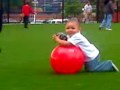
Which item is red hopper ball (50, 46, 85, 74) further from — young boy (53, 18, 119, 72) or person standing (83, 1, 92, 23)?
person standing (83, 1, 92, 23)

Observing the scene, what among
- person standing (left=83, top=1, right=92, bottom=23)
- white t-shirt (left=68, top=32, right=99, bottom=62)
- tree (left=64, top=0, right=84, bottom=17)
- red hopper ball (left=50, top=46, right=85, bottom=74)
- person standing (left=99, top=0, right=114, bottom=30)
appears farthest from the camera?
tree (left=64, top=0, right=84, bottom=17)

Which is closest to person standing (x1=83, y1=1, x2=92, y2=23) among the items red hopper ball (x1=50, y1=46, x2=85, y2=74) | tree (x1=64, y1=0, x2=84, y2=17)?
tree (x1=64, y1=0, x2=84, y2=17)

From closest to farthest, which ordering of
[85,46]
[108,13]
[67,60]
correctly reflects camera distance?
[67,60] < [85,46] < [108,13]

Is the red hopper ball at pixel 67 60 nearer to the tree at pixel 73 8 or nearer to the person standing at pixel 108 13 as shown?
the person standing at pixel 108 13

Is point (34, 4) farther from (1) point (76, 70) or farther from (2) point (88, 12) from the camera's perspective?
(1) point (76, 70)

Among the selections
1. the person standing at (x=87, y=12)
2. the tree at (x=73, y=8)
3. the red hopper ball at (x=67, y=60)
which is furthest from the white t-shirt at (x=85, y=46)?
the tree at (x=73, y=8)

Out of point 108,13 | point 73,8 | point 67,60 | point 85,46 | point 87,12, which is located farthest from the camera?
point 73,8

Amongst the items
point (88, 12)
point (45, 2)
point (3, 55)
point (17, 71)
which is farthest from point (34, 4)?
point (17, 71)

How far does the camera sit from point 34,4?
45906 mm

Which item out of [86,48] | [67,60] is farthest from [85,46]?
[67,60]

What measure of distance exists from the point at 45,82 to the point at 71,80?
0.49 meters

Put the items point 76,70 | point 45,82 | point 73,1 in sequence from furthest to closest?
point 73,1, point 76,70, point 45,82

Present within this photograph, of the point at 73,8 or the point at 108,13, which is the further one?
the point at 73,8

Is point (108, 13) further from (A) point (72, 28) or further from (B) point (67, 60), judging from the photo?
(B) point (67, 60)
